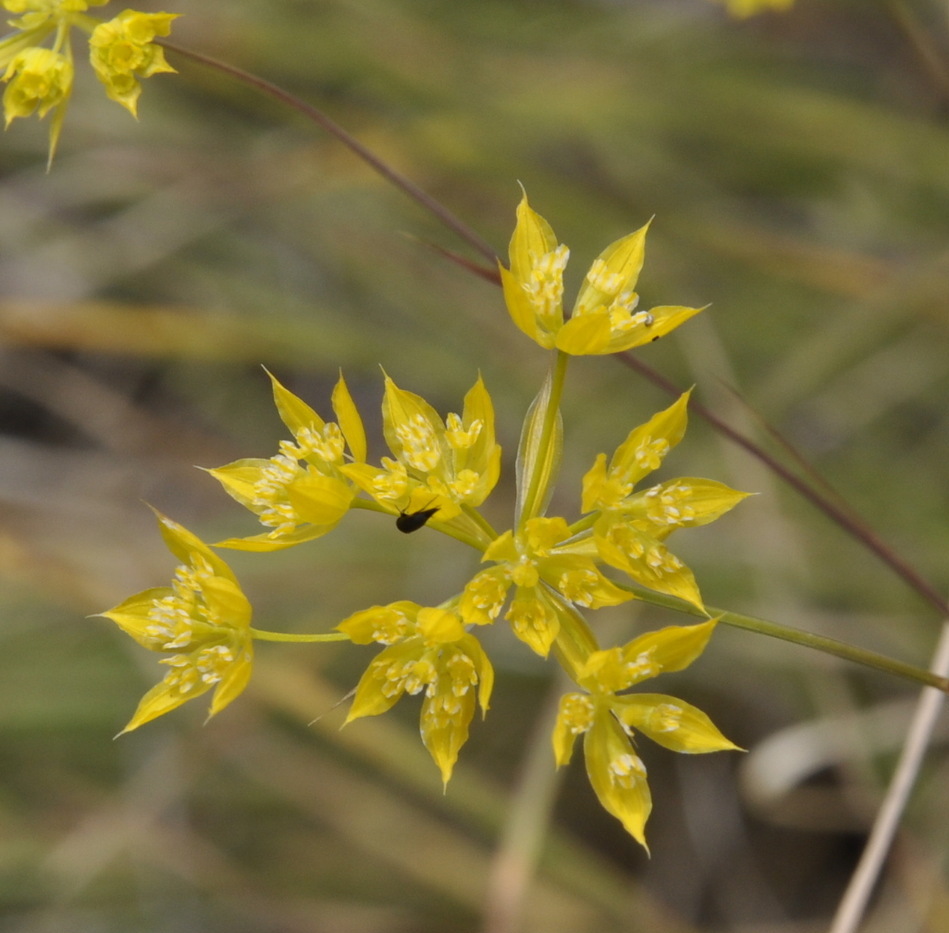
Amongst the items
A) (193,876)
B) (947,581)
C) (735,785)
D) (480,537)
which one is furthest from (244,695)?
(947,581)

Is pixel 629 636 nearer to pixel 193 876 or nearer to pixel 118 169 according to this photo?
pixel 193 876

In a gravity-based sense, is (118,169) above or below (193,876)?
above

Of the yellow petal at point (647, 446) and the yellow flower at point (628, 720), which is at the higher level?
the yellow petal at point (647, 446)

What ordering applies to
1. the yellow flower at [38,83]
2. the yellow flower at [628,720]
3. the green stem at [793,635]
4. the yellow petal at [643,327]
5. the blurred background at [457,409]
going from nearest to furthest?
1. the green stem at [793,635]
2. the yellow flower at [628,720]
3. the yellow petal at [643,327]
4. the yellow flower at [38,83]
5. the blurred background at [457,409]

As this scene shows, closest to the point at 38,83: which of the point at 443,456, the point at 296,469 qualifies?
the point at 296,469

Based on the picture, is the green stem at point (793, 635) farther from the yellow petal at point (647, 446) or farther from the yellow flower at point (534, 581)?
the yellow petal at point (647, 446)

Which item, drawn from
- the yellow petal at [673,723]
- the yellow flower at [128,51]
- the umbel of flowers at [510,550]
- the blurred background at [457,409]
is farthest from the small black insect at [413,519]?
the blurred background at [457,409]

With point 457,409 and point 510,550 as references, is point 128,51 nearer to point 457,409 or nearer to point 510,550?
point 510,550
